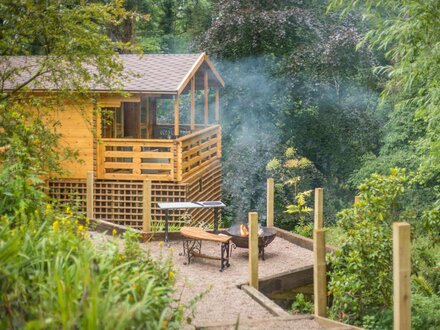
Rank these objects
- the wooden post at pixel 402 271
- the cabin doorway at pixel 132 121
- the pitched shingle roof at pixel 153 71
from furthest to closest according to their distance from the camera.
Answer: the cabin doorway at pixel 132 121 < the pitched shingle roof at pixel 153 71 < the wooden post at pixel 402 271

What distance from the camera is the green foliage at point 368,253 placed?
7.91 metres

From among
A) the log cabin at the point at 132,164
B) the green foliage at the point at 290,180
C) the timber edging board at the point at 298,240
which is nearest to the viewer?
the timber edging board at the point at 298,240

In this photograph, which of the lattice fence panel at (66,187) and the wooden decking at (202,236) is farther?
the lattice fence panel at (66,187)

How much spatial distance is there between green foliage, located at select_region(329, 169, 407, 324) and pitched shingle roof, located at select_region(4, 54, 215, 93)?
7.03m

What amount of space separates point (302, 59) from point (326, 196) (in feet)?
14.4

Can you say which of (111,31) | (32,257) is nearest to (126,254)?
(32,257)

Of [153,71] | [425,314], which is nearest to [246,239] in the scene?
[425,314]

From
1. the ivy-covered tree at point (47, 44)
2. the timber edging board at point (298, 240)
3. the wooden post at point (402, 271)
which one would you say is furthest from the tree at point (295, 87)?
the wooden post at point (402, 271)

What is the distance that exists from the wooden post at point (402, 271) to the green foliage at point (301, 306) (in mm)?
4528

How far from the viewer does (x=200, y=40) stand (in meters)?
22.0

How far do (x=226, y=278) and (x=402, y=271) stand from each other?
473 cm

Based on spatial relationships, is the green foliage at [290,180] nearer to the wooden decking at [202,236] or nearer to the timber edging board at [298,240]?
the timber edging board at [298,240]

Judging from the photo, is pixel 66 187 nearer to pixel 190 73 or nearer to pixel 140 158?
pixel 140 158

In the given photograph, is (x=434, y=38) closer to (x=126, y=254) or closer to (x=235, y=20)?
(x=126, y=254)
